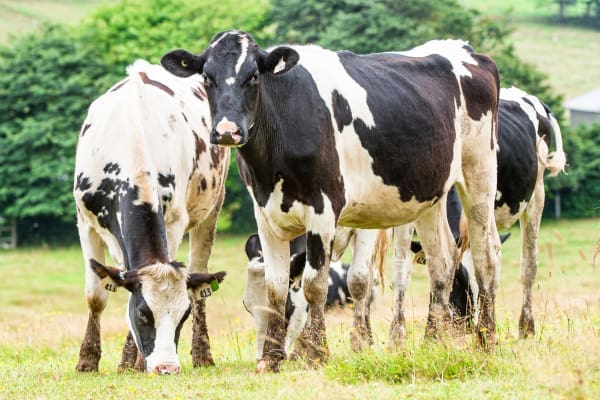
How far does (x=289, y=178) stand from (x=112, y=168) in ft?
7.06

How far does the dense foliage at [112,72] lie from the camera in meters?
55.7

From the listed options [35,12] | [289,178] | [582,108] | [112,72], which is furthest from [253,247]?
[35,12]

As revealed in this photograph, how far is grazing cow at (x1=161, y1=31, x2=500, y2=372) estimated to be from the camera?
9.07 m

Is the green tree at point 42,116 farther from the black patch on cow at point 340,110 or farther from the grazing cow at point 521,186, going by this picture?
the black patch on cow at point 340,110

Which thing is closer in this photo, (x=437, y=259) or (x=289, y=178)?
(x=289, y=178)

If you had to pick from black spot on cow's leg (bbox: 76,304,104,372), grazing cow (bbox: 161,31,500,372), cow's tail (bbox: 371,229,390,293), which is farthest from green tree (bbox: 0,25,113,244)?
grazing cow (bbox: 161,31,500,372)

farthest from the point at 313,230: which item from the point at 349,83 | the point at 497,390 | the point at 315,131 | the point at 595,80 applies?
the point at 595,80

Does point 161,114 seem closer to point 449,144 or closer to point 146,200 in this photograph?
point 146,200

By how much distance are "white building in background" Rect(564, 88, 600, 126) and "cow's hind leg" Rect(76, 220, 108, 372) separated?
66049mm

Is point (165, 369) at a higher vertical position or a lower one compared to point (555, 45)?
higher

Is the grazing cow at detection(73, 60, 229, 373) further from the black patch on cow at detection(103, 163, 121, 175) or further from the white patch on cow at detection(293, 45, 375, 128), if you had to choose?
the white patch on cow at detection(293, 45, 375, 128)

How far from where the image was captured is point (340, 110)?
9.50 metres

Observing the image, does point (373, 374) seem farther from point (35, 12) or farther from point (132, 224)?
point (35, 12)

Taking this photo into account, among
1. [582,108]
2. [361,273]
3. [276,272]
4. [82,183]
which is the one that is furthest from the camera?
[582,108]
